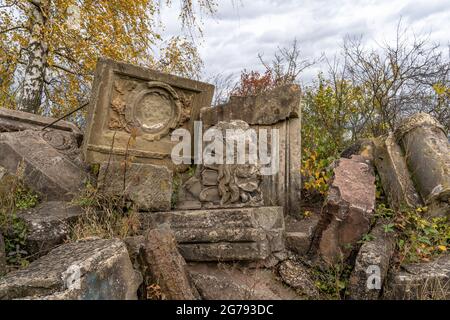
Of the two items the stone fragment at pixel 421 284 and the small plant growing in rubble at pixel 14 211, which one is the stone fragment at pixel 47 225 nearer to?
the small plant growing in rubble at pixel 14 211

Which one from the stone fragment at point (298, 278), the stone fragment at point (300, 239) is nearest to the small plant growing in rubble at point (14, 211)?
the stone fragment at point (298, 278)

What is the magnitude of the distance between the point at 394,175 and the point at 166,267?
111 inches

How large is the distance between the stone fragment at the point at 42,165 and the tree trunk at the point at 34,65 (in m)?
4.18

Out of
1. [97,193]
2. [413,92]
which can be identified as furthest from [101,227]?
[413,92]

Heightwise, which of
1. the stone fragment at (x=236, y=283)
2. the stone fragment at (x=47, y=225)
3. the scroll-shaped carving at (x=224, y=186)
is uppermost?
the scroll-shaped carving at (x=224, y=186)

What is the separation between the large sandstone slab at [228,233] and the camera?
3600 millimetres

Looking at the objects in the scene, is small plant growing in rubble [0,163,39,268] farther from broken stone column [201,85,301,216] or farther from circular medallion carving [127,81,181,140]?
broken stone column [201,85,301,216]

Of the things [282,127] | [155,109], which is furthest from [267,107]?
[155,109]

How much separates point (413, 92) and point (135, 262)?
659 centimetres

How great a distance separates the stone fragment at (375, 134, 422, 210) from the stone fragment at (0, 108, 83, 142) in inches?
176

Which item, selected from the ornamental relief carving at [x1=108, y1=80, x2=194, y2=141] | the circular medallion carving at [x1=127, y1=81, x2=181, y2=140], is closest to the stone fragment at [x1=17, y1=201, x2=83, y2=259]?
the ornamental relief carving at [x1=108, y1=80, x2=194, y2=141]

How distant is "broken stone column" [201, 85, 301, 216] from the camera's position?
15.8 ft

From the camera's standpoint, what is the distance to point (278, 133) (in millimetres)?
5016

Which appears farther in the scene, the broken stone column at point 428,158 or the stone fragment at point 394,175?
the stone fragment at point 394,175
